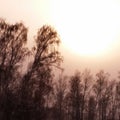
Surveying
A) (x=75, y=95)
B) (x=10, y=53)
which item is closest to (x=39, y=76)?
(x=10, y=53)

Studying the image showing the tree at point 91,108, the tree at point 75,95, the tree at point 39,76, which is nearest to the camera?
the tree at point 39,76

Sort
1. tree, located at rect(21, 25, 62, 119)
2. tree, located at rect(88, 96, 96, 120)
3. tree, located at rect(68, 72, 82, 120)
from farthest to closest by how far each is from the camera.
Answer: tree, located at rect(88, 96, 96, 120) → tree, located at rect(68, 72, 82, 120) → tree, located at rect(21, 25, 62, 119)

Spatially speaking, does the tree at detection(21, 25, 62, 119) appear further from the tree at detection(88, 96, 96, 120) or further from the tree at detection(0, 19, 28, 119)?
the tree at detection(88, 96, 96, 120)

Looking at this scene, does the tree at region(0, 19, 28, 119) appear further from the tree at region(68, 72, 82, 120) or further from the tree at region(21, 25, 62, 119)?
the tree at region(68, 72, 82, 120)

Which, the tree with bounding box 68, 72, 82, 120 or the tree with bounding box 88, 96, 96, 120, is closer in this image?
the tree with bounding box 68, 72, 82, 120

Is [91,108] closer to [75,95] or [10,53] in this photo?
[75,95]

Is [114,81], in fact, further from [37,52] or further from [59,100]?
[37,52]

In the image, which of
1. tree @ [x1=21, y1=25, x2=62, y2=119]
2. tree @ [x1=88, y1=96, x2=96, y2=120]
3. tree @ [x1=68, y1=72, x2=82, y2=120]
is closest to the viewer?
tree @ [x1=21, y1=25, x2=62, y2=119]

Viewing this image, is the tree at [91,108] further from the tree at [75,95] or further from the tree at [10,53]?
the tree at [10,53]

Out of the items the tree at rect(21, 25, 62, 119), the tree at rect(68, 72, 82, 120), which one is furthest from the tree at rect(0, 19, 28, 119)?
the tree at rect(68, 72, 82, 120)

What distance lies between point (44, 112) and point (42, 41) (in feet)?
24.6

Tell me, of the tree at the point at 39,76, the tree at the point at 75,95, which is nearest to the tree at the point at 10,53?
the tree at the point at 39,76

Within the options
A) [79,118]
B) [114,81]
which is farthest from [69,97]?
[114,81]

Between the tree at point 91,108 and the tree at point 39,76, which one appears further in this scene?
the tree at point 91,108
